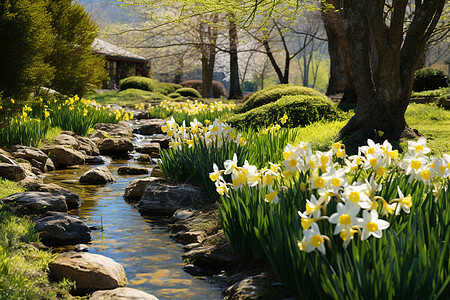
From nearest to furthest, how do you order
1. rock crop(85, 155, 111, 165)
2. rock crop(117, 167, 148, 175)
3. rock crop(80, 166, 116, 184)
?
rock crop(80, 166, 116, 184) → rock crop(117, 167, 148, 175) → rock crop(85, 155, 111, 165)

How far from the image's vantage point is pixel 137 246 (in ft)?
16.3

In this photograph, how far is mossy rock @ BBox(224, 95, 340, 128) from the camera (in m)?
10.9

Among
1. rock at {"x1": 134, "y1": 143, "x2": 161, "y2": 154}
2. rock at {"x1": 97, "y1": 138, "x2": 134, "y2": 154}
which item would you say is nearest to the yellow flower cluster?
rock at {"x1": 134, "y1": 143, "x2": 161, "y2": 154}

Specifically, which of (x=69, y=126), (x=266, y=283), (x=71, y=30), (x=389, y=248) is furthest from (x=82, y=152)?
(x=389, y=248)

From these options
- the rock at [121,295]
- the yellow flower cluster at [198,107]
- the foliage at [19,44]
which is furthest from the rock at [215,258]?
the yellow flower cluster at [198,107]

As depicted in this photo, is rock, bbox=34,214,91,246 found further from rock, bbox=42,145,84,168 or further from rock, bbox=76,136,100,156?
rock, bbox=76,136,100,156

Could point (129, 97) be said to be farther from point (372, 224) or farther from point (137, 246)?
point (372, 224)

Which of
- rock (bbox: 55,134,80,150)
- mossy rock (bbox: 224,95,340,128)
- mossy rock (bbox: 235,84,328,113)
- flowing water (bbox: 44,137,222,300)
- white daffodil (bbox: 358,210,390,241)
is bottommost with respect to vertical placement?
flowing water (bbox: 44,137,222,300)

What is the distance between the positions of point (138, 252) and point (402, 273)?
294 centimetres

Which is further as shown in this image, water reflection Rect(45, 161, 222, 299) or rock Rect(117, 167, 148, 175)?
rock Rect(117, 167, 148, 175)

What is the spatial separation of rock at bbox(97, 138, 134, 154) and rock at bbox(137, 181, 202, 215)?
522cm

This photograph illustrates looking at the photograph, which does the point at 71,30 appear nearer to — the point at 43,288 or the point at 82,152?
the point at 82,152

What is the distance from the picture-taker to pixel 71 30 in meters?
14.6

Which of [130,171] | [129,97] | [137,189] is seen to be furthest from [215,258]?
[129,97]
